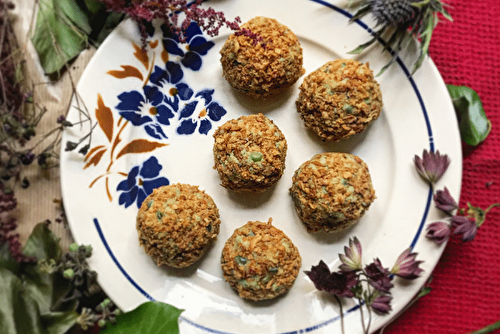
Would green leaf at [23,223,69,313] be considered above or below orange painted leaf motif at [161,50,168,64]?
below

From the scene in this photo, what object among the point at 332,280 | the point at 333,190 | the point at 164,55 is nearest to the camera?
the point at 333,190

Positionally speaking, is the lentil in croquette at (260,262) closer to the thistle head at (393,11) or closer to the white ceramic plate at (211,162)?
the white ceramic plate at (211,162)

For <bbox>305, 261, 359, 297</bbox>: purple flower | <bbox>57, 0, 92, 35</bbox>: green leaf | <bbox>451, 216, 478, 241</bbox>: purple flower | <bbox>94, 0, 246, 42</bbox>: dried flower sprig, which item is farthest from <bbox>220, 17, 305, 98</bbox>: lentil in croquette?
<bbox>451, 216, 478, 241</bbox>: purple flower

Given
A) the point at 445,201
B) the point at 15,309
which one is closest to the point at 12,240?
the point at 15,309

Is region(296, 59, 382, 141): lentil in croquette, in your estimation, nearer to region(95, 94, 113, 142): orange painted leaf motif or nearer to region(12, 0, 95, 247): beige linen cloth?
region(95, 94, 113, 142): orange painted leaf motif

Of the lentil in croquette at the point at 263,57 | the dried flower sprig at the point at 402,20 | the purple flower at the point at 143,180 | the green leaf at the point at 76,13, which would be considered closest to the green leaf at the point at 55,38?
the green leaf at the point at 76,13

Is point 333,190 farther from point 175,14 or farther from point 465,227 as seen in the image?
point 175,14
